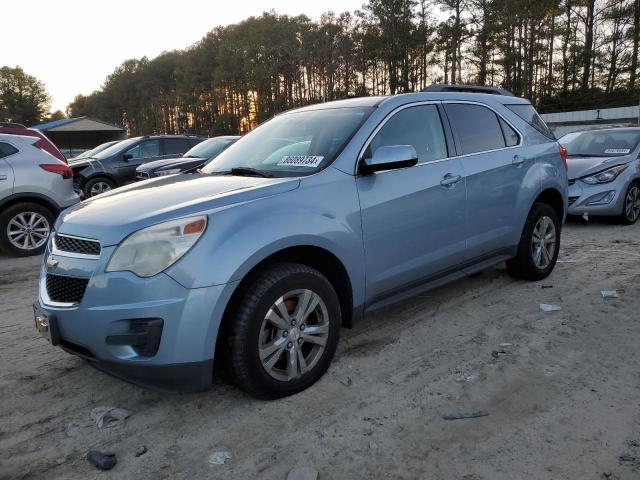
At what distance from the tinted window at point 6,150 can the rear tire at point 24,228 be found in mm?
725

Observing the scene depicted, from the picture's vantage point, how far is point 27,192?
721 cm

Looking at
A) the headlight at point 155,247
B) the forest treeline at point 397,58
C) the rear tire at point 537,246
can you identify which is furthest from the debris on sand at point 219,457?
the forest treeline at point 397,58

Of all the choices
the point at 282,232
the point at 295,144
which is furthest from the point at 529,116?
the point at 282,232

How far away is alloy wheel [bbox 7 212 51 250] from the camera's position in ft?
24.0

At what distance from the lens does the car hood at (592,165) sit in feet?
26.3

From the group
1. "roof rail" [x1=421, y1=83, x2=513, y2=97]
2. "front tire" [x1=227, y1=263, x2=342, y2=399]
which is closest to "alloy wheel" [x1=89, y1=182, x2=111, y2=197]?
"roof rail" [x1=421, y1=83, x2=513, y2=97]

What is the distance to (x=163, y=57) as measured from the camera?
3280 inches

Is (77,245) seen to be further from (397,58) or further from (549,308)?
(397,58)

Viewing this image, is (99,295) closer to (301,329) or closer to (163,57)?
(301,329)

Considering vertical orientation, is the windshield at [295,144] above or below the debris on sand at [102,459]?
above

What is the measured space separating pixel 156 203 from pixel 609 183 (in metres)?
7.45

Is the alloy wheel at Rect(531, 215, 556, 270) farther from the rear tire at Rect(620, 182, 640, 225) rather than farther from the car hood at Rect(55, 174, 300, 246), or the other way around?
the rear tire at Rect(620, 182, 640, 225)

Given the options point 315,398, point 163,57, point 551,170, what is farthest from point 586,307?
point 163,57

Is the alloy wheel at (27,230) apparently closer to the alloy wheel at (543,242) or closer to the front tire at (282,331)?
the front tire at (282,331)
